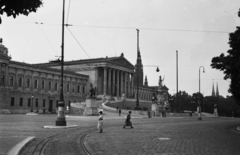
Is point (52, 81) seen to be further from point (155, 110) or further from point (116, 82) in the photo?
point (155, 110)

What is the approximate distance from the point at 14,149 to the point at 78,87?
9133 centimetres

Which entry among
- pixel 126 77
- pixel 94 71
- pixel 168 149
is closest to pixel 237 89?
pixel 168 149

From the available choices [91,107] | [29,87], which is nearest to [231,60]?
[91,107]

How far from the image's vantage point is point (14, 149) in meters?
10.2

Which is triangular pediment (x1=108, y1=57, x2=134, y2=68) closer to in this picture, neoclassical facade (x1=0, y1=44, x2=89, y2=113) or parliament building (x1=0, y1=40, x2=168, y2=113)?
parliament building (x1=0, y1=40, x2=168, y2=113)

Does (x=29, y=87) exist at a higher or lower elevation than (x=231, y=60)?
lower

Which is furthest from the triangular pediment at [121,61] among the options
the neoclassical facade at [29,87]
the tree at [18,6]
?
the tree at [18,6]

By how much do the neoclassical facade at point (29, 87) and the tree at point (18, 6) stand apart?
2263 inches

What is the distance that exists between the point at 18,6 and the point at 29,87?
75486 millimetres

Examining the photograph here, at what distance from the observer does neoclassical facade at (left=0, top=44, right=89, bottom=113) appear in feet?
230

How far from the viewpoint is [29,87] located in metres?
81.1

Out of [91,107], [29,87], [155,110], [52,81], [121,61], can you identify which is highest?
[121,61]

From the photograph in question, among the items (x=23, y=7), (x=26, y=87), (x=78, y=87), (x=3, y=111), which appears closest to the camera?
(x=23, y=7)

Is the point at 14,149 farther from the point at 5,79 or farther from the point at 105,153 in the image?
the point at 5,79
